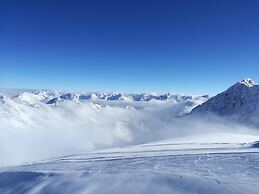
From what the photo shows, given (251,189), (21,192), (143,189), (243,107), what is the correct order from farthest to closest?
1. (243,107)
2. (21,192)
3. (143,189)
4. (251,189)

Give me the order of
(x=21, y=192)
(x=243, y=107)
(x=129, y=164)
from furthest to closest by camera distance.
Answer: (x=243, y=107) < (x=129, y=164) < (x=21, y=192)

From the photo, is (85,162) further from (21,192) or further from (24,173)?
(21,192)

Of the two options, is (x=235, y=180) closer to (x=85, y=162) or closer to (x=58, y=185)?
(x=58, y=185)

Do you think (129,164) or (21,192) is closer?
(21,192)

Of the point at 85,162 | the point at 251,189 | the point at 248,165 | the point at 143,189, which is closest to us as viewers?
the point at 251,189

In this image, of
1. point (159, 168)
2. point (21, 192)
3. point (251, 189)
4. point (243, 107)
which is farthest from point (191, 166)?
point (243, 107)

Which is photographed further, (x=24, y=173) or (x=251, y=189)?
(x=24, y=173)

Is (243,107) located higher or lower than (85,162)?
higher

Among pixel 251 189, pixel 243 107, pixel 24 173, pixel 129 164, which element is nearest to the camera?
pixel 251 189

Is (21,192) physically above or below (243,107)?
below

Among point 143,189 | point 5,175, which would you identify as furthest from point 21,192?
Answer: point 143,189
